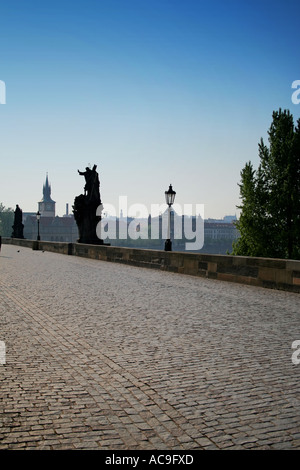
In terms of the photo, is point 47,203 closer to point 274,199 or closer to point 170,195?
point 274,199

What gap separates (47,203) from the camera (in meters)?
168

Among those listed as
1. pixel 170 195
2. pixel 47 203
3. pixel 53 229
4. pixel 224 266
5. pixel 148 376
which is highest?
pixel 47 203

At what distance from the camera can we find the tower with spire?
167 m

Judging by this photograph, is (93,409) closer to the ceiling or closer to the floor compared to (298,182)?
closer to the floor

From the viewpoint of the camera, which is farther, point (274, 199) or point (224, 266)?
point (274, 199)

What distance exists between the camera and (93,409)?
358cm

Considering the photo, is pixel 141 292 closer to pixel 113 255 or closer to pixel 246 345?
pixel 246 345

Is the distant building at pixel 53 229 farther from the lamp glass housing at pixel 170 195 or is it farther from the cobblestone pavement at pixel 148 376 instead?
the cobblestone pavement at pixel 148 376

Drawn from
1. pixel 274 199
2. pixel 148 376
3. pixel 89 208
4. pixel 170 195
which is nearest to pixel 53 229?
pixel 274 199

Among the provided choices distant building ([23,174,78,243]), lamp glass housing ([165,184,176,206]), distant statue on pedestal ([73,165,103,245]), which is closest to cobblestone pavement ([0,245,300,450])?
lamp glass housing ([165,184,176,206])

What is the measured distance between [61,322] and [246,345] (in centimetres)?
270

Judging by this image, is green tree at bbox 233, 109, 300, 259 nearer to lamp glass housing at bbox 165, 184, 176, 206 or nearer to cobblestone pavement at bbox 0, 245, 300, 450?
lamp glass housing at bbox 165, 184, 176, 206

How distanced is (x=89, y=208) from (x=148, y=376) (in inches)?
1068
